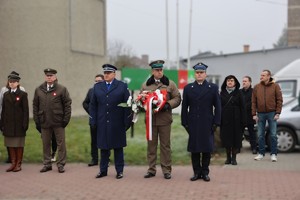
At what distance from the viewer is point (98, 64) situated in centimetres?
2494

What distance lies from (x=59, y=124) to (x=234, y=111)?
3.73 m

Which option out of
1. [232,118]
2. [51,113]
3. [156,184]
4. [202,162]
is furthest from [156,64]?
[232,118]

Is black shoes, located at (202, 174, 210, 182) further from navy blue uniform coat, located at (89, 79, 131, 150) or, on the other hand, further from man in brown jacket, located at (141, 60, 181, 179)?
navy blue uniform coat, located at (89, 79, 131, 150)

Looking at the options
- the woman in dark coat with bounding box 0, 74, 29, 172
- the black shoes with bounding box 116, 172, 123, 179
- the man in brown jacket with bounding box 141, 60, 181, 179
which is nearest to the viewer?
the man in brown jacket with bounding box 141, 60, 181, 179

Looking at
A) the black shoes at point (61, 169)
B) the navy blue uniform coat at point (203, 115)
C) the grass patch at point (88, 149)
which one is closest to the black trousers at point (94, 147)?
the grass patch at point (88, 149)

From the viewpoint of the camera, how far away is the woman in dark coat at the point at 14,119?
10.0 m

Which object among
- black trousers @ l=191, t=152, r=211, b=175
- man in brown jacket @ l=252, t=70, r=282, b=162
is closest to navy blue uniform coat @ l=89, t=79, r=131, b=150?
black trousers @ l=191, t=152, r=211, b=175

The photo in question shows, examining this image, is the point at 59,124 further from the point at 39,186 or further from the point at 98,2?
the point at 98,2

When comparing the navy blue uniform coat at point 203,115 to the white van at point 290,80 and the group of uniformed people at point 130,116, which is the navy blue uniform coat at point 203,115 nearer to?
the group of uniformed people at point 130,116

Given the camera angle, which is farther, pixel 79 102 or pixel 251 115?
pixel 79 102

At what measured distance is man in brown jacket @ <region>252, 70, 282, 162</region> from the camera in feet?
35.7

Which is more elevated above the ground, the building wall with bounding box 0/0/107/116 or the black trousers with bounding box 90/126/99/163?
the building wall with bounding box 0/0/107/116

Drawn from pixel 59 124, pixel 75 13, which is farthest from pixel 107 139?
pixel 75 13

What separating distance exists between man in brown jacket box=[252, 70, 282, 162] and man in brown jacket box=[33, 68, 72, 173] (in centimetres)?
428
